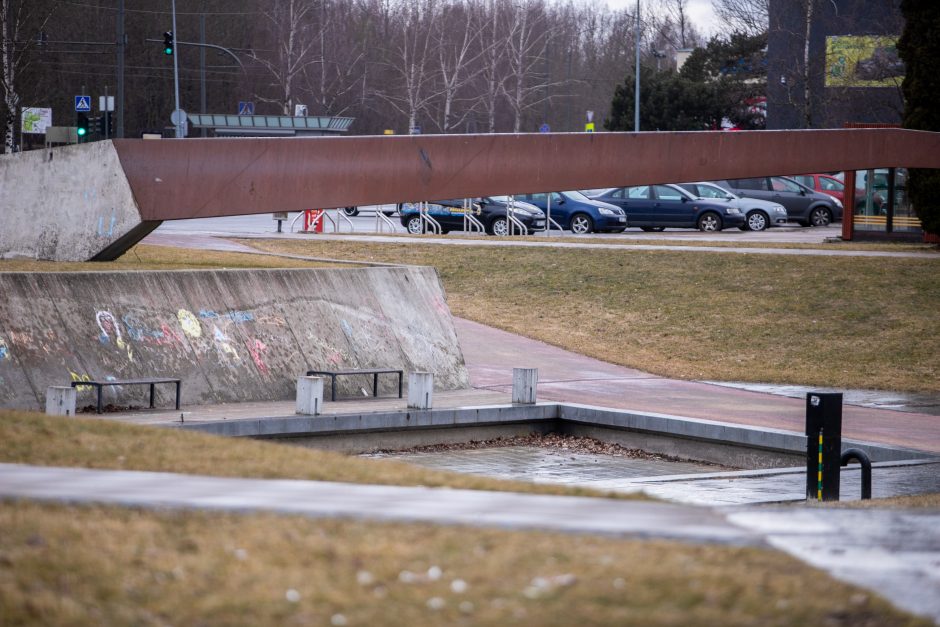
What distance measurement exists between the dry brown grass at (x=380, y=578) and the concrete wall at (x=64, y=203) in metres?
8.26

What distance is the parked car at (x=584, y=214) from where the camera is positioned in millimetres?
32312

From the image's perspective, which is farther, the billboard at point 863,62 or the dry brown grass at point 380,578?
the billboard at point 863,62

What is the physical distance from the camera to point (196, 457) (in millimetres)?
6402

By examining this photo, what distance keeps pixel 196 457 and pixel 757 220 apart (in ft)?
96.1

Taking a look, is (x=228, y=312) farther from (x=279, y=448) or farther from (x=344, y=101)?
(x=344, y=101)

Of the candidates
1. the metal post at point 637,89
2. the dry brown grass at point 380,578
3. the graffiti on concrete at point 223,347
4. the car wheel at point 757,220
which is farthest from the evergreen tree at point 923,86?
the metal post at point 637,89

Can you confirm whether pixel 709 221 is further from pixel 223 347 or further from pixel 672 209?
pixel 223 347

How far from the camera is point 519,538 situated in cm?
451

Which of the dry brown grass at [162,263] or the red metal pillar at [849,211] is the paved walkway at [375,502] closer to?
the dry brown grass at [162,263]

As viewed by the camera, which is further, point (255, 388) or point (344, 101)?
point (344, 101)

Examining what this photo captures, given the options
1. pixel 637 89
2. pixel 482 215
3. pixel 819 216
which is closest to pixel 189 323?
pixel 482 215

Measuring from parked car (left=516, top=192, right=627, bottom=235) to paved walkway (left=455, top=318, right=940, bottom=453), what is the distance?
13.3 meters

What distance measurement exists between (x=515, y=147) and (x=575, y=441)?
331cm

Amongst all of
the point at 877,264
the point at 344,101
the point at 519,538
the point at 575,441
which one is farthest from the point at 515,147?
the point at 344,101
